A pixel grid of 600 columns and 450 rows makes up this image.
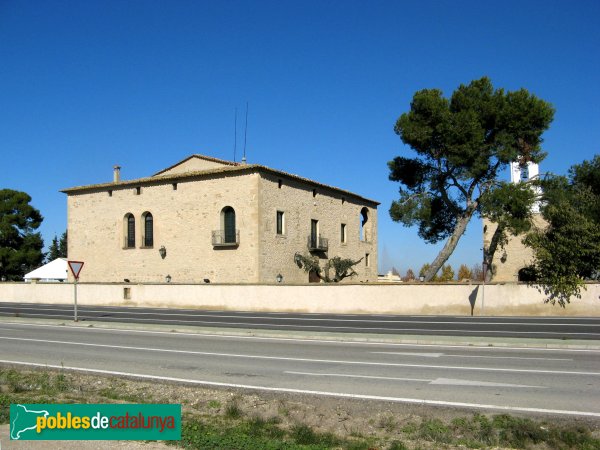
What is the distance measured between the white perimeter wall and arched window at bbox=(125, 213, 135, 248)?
6071 mm

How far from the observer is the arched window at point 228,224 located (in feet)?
137

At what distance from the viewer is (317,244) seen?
4597 cm

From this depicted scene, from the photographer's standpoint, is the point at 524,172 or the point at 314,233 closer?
the point at 524,172

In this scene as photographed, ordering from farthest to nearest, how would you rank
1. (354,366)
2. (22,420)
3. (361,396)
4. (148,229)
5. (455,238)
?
(148,229) < (455,238) < (354,366) < (361,396) < (22,420)

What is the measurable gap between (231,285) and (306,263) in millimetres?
9941

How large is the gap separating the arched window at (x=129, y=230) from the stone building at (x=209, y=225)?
0.08 meters

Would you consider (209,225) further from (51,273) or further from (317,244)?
(51,273)

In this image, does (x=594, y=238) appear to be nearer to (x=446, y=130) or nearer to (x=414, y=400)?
(x=446, y=130)

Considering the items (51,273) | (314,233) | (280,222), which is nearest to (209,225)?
(280,222)

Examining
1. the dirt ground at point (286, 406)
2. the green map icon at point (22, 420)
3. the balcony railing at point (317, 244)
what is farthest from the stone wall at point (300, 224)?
the green map icon at point (22, 420)

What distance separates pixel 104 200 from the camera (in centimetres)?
4859

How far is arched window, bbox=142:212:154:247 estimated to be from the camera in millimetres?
Answer: 46031

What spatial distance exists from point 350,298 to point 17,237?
48743 mm

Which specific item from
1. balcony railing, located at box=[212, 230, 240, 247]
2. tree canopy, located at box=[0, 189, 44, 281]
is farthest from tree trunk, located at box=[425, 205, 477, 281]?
tree canopy, located at box=[0, 189, 44, 281]
